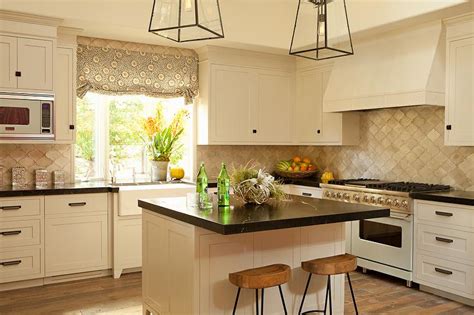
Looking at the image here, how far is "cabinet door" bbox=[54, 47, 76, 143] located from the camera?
15.9 ft

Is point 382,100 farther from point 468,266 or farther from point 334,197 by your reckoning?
point 468,266

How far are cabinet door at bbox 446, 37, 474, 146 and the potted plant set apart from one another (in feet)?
9.72

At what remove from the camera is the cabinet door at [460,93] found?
14.0 ft

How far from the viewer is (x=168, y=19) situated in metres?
2.53

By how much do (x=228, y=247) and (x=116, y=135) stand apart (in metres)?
2.97

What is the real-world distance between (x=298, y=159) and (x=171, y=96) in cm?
189

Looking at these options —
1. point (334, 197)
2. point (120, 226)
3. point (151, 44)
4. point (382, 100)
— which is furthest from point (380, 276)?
point (151, 44)

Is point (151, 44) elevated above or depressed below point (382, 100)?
above

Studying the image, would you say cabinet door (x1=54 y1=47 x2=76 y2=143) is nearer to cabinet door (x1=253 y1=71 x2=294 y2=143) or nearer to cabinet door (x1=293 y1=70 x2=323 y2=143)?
cabinet door (x1=253 y1=71 x2=294 y2=143)

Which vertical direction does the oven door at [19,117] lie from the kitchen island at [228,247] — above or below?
above

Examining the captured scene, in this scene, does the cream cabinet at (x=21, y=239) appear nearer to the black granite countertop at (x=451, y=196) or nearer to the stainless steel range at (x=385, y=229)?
the stainless steel range at (x=385, y=229)

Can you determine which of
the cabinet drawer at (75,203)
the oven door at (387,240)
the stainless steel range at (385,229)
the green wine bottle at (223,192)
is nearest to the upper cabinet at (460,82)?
the stainless steel range at (385,229)

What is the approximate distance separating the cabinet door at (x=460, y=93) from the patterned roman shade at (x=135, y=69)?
2.84 metres

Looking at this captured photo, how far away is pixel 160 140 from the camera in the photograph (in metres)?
5.63
